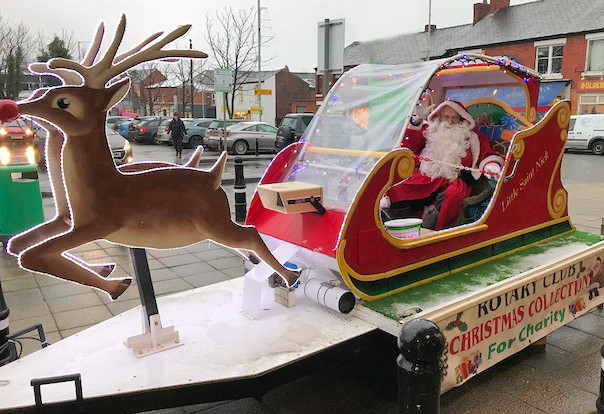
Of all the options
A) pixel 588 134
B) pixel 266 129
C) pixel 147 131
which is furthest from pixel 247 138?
pixel 588 134

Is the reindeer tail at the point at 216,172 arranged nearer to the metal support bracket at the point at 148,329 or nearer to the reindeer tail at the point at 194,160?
the reindeer tail at the point at 194,160

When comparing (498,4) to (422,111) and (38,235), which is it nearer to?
(422,111)

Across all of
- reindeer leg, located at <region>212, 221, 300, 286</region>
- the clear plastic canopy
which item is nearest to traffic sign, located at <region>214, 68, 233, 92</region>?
the clear plastic canopy

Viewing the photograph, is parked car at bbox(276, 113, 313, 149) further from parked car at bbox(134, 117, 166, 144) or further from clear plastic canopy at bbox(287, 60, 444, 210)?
clear plastic canopy at bbox(287, 60, 444, 210)

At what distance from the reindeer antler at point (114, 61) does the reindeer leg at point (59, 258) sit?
70cm

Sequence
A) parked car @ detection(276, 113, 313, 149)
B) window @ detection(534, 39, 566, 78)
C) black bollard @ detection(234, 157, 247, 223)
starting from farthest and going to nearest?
window @ detection(534, 39, 566, 78) < parked car @ detection(276, 113, 313, 149) < black bollard @ detection(234, 157, 247, 223)

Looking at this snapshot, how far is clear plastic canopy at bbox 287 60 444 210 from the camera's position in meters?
3.49

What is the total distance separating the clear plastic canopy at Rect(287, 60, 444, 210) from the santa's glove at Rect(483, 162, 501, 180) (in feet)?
3.57

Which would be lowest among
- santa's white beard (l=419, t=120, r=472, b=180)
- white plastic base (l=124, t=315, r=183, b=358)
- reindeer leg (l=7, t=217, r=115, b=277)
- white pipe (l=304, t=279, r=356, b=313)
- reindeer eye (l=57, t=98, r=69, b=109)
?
white plastic base (l=124, t=315, r=183, b=358)

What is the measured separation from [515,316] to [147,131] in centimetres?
2462

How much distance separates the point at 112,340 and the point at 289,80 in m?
48.2

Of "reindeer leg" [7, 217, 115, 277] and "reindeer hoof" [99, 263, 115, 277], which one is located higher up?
"reindeer leg" [7, 217, 115, 277]

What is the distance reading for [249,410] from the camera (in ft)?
10.8

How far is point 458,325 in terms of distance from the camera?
3.11 metres
